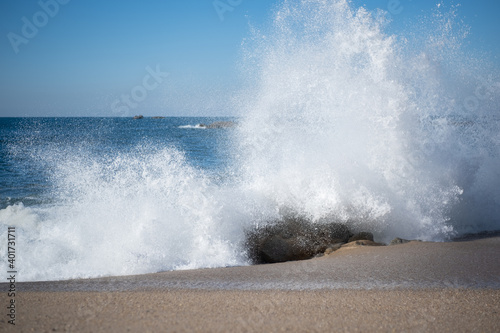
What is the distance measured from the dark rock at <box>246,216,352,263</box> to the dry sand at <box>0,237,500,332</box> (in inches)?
31.3

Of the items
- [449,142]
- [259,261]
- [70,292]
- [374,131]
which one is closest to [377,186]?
[374,131]

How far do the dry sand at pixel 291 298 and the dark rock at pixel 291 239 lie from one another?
796mm

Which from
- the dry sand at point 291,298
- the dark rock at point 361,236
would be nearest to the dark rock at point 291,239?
the dark rock at point 361,236

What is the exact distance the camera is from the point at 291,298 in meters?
3.16

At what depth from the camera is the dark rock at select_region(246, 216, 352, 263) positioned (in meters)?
5.38

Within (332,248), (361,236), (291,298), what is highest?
(361,236)

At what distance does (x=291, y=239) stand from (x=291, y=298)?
105 inches

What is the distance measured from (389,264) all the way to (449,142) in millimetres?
4918

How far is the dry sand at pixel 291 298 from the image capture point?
2.62 m

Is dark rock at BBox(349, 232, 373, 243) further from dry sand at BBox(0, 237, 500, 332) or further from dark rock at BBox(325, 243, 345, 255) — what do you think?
dry sand at BBox(0, 237, 500, 332)

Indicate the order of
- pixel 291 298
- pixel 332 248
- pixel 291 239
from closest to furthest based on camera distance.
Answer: pixel 291 298 → pixel 332 248 → pixel 291 239

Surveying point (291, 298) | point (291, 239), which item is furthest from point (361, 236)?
point (291, 298)

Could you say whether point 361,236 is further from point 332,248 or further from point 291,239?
point 291,239

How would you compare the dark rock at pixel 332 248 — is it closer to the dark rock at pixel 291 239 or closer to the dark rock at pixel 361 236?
the dark rock at pixel 291 239
